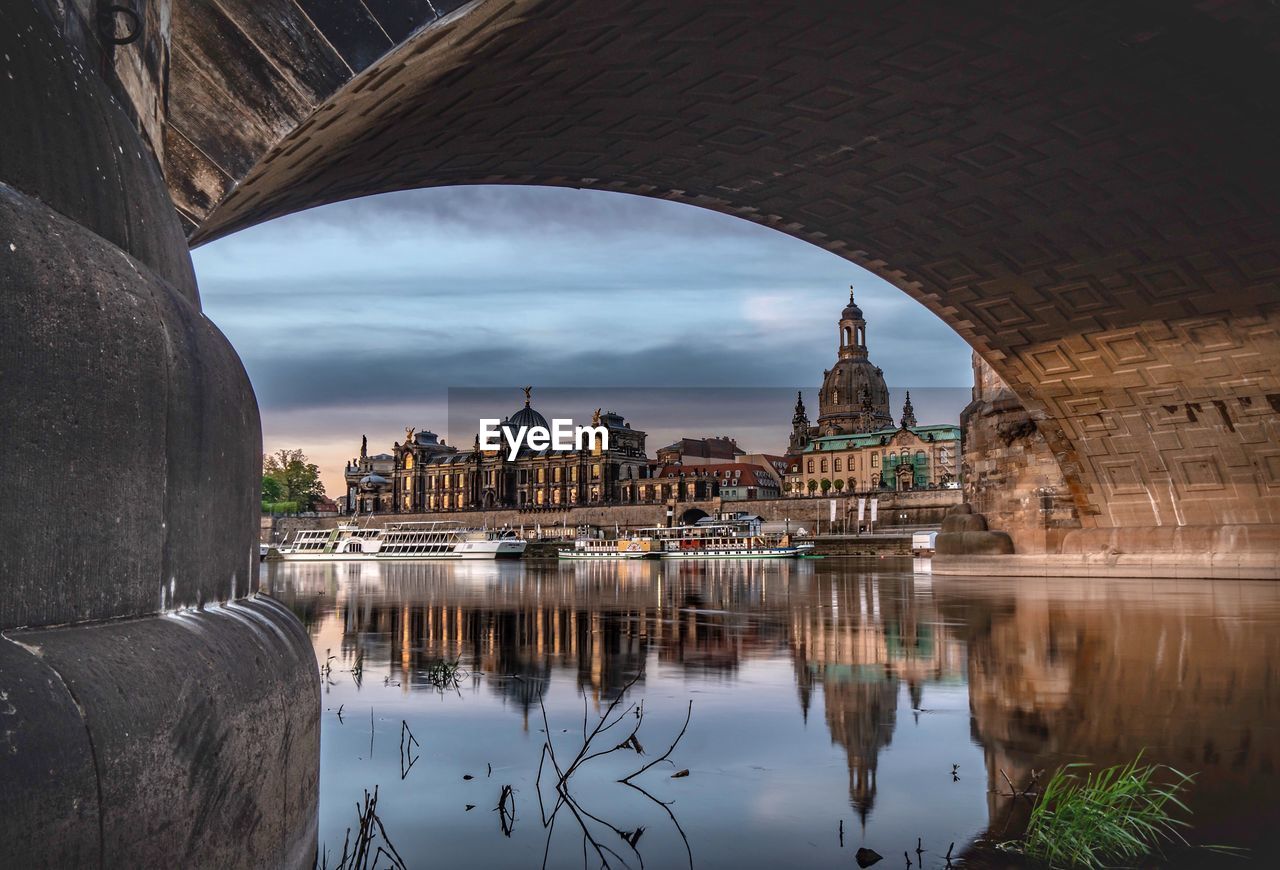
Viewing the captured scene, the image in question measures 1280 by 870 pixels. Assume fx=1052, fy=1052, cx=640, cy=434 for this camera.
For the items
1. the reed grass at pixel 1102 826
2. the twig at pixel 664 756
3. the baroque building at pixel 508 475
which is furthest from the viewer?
the baroque building at pixel 508 475

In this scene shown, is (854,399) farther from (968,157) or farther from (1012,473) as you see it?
(968,157)

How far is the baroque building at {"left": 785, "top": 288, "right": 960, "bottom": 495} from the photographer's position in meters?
102

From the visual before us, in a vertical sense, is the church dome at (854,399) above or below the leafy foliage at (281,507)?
above

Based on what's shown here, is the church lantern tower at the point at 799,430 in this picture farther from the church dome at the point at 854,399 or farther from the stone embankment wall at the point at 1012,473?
the stone embankment wall at the point at 1012,473

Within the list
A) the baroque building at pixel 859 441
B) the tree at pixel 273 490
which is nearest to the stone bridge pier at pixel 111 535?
the baroque building at pixel 859 441

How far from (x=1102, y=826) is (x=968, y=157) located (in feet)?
36.7

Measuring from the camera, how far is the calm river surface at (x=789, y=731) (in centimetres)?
352

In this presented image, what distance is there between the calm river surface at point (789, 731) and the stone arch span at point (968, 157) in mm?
2957

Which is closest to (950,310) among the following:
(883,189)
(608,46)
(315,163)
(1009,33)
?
(883,189)

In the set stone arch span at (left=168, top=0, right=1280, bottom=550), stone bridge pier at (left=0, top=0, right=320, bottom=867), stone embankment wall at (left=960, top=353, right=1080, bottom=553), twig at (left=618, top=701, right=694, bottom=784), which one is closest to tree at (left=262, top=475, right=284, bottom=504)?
stone embankment wall at (left=960, top=353, right=1080, bottom=553)

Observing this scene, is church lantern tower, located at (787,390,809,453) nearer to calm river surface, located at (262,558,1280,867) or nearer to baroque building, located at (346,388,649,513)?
baroque building, located at (346,388,649,513)

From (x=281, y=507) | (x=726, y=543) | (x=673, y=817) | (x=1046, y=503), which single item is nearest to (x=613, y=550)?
(x=726, y=543)

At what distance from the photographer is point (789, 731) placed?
17.0 feet

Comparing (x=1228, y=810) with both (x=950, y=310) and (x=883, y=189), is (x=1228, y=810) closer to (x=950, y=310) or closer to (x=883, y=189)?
(x=883, y=189)
